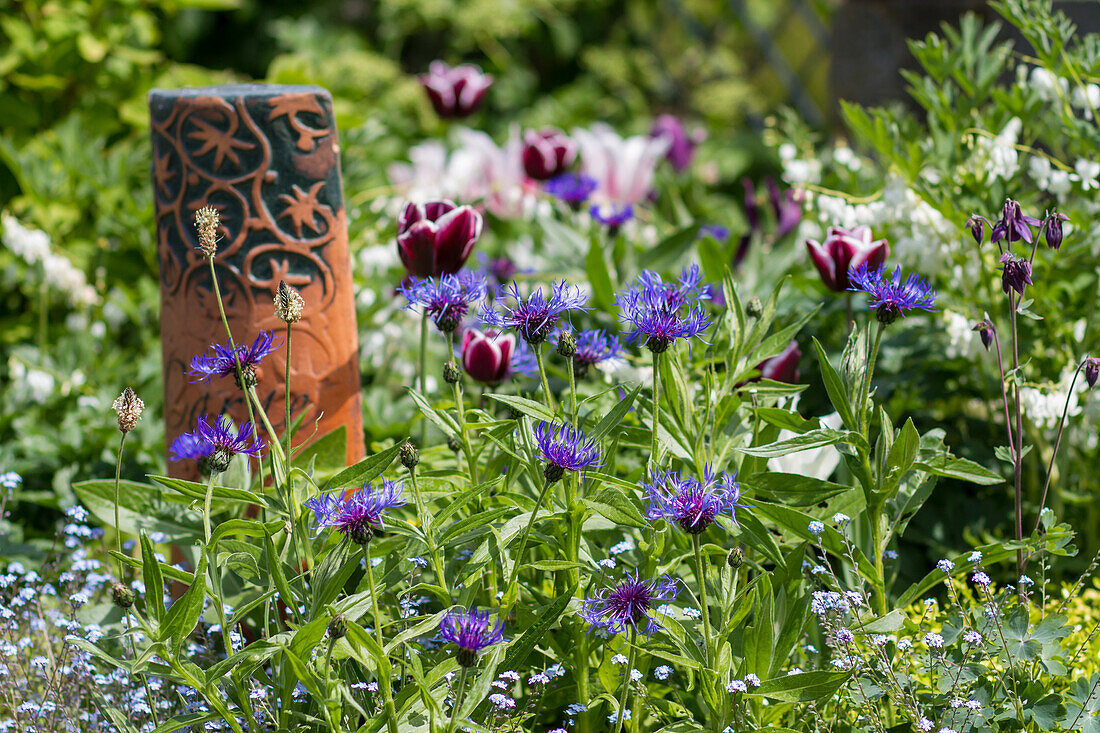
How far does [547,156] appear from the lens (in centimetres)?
299

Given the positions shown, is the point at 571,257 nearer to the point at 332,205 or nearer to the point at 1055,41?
the point at 332,205

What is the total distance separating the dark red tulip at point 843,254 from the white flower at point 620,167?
1653 millimetres

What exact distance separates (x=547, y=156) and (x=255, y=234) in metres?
1.35

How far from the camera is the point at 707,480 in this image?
4.03 feet

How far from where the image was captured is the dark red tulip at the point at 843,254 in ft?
5.69

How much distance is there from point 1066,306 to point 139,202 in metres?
2.54

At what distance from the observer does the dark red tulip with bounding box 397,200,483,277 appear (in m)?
1.65

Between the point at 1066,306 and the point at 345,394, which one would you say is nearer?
the point at 345,394

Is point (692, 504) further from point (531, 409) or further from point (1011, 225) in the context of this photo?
point (1011, 225)

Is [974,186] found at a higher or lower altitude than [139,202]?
higher

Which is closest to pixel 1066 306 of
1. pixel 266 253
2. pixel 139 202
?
pixel 266 253

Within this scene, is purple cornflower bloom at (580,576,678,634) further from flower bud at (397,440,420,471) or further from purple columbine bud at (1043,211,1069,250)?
purple columbine bud at (1043,211,1069,250)

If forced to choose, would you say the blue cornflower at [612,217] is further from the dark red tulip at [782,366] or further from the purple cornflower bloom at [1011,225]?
the purple cornflower bloom at [1011,225]

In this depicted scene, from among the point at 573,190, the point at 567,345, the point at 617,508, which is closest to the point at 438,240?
the point at 567,345
